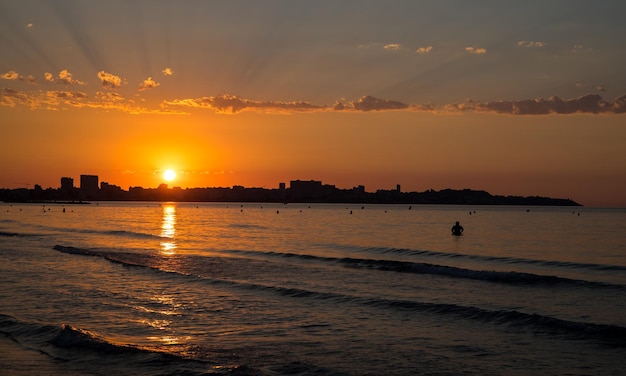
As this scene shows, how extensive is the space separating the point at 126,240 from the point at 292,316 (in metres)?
46.7

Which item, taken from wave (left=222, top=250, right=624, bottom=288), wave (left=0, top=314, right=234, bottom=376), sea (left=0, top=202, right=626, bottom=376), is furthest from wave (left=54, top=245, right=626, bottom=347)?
wave (left=0, top=314, right=234, bottom=376)

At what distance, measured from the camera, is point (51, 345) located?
16.8m

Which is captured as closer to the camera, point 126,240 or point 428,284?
point 428,284

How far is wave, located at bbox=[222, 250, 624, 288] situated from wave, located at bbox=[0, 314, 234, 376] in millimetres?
21650

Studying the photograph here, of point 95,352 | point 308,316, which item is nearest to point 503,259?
point 308,316

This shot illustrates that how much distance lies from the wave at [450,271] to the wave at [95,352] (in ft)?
71.0

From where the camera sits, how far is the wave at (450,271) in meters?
31.2

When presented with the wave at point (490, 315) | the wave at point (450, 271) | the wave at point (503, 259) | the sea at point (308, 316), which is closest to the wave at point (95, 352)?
the sea at point (308, 316)

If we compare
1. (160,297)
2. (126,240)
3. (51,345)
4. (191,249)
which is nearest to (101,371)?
(51,345)

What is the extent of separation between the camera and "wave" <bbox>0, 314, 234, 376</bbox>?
47.3 ft

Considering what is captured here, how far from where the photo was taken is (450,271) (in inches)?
1410

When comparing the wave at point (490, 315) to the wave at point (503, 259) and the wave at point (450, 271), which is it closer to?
the wave at point (450, 271)

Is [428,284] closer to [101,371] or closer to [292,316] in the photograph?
[292,316]

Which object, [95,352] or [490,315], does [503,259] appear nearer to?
[490,315]
